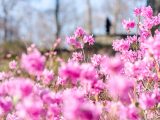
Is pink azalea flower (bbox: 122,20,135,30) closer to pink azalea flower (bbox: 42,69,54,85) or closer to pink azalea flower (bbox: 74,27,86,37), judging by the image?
pink azalea flower (bbox: 74,27,86,37)

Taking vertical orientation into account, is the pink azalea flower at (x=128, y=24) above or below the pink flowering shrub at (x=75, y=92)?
above

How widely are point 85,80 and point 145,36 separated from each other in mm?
1813

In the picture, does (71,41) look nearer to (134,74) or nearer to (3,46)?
(134,74)

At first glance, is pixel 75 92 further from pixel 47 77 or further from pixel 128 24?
pixel 128 24

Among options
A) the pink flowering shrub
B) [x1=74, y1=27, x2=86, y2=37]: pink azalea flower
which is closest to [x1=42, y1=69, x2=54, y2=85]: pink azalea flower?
the pink flowering shrub

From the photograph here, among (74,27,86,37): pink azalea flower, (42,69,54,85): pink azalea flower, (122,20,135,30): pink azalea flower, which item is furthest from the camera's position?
(122,20,135,30): pink azalea flower

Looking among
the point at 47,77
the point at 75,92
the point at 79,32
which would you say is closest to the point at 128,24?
the point at 79,32

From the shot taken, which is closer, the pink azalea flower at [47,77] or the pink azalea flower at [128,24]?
the pink azalea flower at [47,77]

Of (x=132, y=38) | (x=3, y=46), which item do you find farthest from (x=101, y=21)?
(x=132, y=38)

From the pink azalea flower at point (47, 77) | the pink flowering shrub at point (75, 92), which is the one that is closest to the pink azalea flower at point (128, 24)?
the pink flowering shrub at point (75, 92)

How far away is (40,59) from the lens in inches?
81.9

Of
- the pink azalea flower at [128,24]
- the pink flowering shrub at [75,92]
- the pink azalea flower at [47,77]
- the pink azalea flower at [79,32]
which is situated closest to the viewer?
the pink flowering shrub at [75,92]

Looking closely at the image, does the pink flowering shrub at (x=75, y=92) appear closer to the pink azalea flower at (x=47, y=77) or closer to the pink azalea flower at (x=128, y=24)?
the pink azalea flower at (x=47, y=77)

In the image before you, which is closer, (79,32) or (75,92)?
(75,92)
